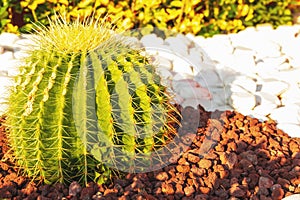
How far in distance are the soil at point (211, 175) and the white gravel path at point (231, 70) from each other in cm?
30

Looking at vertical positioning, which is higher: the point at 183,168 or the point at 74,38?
the point at 74,38

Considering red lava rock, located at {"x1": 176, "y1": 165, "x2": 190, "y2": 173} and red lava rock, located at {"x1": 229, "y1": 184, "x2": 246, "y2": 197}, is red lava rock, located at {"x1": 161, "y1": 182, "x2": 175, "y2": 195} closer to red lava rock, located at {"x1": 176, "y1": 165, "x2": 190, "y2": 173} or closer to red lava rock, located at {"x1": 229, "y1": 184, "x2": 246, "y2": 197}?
red lava rock, located at {"x1": 176, "y1": 165, "x2": 190, "y2": 173}

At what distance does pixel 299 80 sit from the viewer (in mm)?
3791

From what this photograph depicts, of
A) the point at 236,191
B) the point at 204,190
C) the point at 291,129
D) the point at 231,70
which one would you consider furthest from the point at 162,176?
the point at 231,70

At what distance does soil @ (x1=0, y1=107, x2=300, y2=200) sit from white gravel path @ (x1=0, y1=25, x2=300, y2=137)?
30cm

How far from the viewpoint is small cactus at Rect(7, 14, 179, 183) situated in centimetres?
224

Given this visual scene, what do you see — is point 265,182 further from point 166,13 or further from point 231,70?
point 166,13

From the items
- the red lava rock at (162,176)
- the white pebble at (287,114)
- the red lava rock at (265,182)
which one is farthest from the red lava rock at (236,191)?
the white pebble at (287,114)

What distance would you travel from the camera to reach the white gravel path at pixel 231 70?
11.1ft

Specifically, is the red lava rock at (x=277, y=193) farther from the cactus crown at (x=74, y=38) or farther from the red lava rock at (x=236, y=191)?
the cactus crown at (x=74, y=38)

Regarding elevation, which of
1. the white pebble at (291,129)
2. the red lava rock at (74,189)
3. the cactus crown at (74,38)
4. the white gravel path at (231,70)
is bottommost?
the white pebble at (291,129)

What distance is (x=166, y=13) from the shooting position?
4.52m

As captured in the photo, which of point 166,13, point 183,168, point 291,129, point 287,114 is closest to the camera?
point 183,168

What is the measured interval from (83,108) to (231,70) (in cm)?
189
